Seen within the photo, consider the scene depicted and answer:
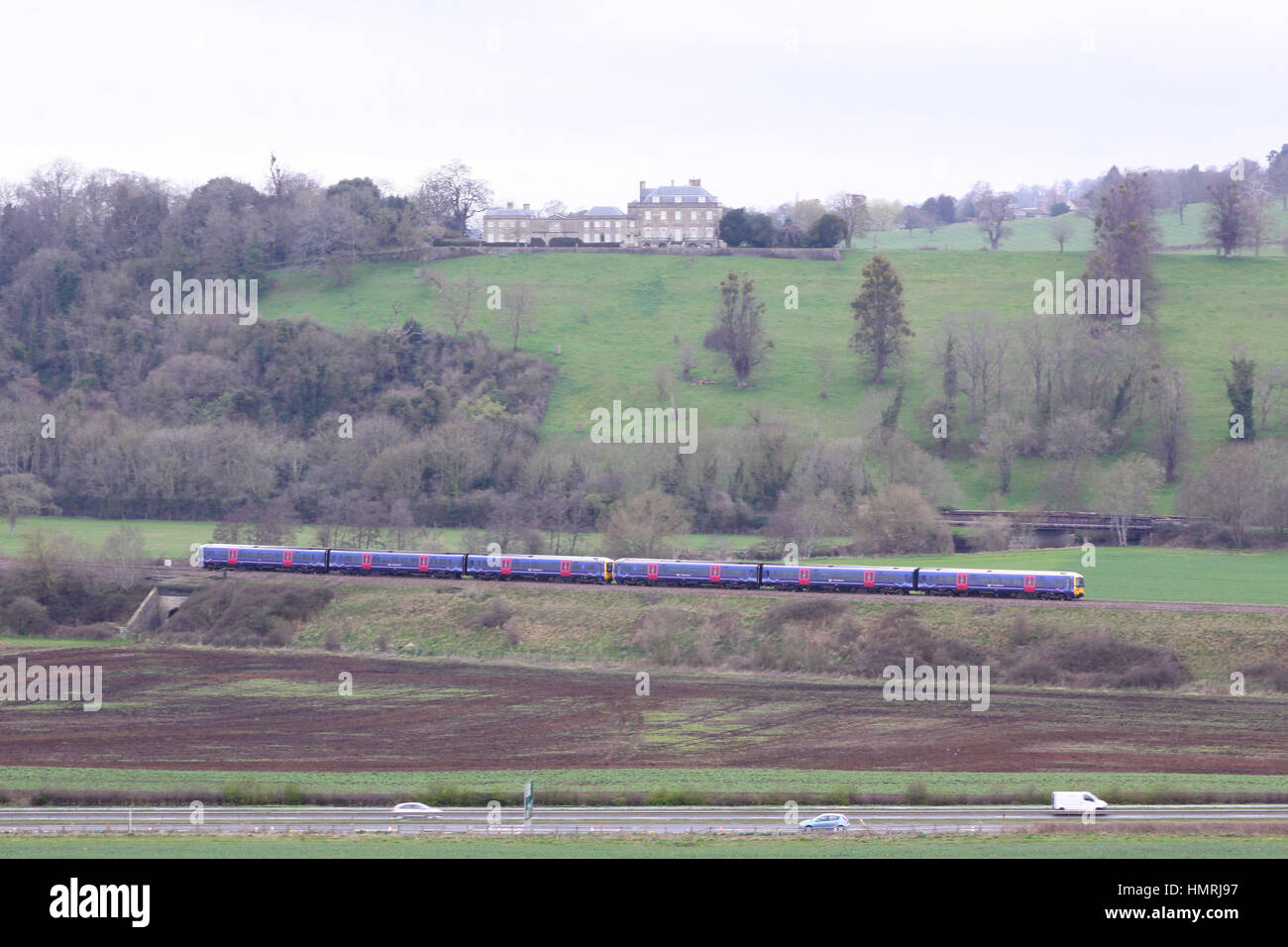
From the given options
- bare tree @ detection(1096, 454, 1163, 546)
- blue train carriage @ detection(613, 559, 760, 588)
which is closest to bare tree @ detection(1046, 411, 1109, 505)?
bare tree @ detection(1096, 454, 1163, 546)

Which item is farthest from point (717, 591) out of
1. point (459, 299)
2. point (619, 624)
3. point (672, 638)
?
point (459, 299)

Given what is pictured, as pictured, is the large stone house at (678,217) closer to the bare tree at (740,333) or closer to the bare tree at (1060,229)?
the bare tree at (740,333)

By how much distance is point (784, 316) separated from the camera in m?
120

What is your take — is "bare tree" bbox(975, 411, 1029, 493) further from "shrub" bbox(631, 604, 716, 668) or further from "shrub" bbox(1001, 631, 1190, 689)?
"shrub" bbox(631, 604, 716, 668)

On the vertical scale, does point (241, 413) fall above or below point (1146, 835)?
above

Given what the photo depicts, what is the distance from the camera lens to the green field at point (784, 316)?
102 m

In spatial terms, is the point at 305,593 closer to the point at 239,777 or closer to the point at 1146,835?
the point at 239,777

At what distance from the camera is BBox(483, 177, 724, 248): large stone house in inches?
5753

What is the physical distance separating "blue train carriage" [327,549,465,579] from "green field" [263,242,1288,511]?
27140 mm

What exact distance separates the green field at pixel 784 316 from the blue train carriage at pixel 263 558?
28444 mm

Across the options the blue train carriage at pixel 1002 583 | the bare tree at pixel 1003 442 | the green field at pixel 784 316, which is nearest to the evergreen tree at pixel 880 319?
the green field at pixel 784 316

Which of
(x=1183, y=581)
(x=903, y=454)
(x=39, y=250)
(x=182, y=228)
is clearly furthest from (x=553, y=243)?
(x=1183, y=581)

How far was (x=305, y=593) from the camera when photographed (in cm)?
6950

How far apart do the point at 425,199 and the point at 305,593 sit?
9173cm
